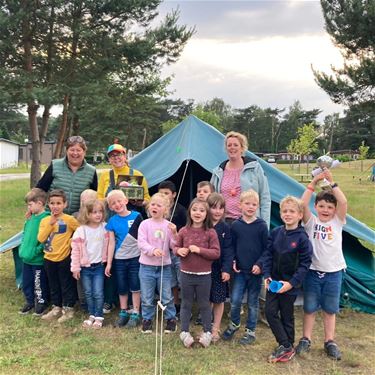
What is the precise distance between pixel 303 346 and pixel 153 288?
4.16ft

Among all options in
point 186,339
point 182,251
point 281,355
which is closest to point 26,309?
point 186,339

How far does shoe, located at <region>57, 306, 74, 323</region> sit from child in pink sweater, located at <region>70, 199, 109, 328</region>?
0.20m

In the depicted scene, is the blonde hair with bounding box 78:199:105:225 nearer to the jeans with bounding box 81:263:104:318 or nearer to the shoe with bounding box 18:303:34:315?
the jeans with bounding box 81:263:104:318

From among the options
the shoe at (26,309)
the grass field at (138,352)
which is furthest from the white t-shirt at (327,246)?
the shoe at (26,309)

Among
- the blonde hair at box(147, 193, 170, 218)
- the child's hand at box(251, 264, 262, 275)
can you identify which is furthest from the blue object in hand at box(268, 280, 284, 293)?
the blonde hair at box(147, 193, 170, 218)

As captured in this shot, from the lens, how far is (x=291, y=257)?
3.13 meters

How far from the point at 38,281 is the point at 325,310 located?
2.55m

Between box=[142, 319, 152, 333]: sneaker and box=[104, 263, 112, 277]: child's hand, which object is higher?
box=[104, 263, 112, 277]: child's hand

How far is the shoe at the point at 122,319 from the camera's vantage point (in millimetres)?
3766

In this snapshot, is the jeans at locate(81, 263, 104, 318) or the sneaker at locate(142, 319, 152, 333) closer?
the sneaker at locate(142, 319, 152, 333)

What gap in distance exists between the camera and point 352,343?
3.54 metres

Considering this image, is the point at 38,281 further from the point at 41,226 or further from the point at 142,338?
the point at 142,338

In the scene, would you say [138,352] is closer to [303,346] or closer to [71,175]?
[303,346]

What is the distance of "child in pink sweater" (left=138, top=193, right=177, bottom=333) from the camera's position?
3.60 metres
